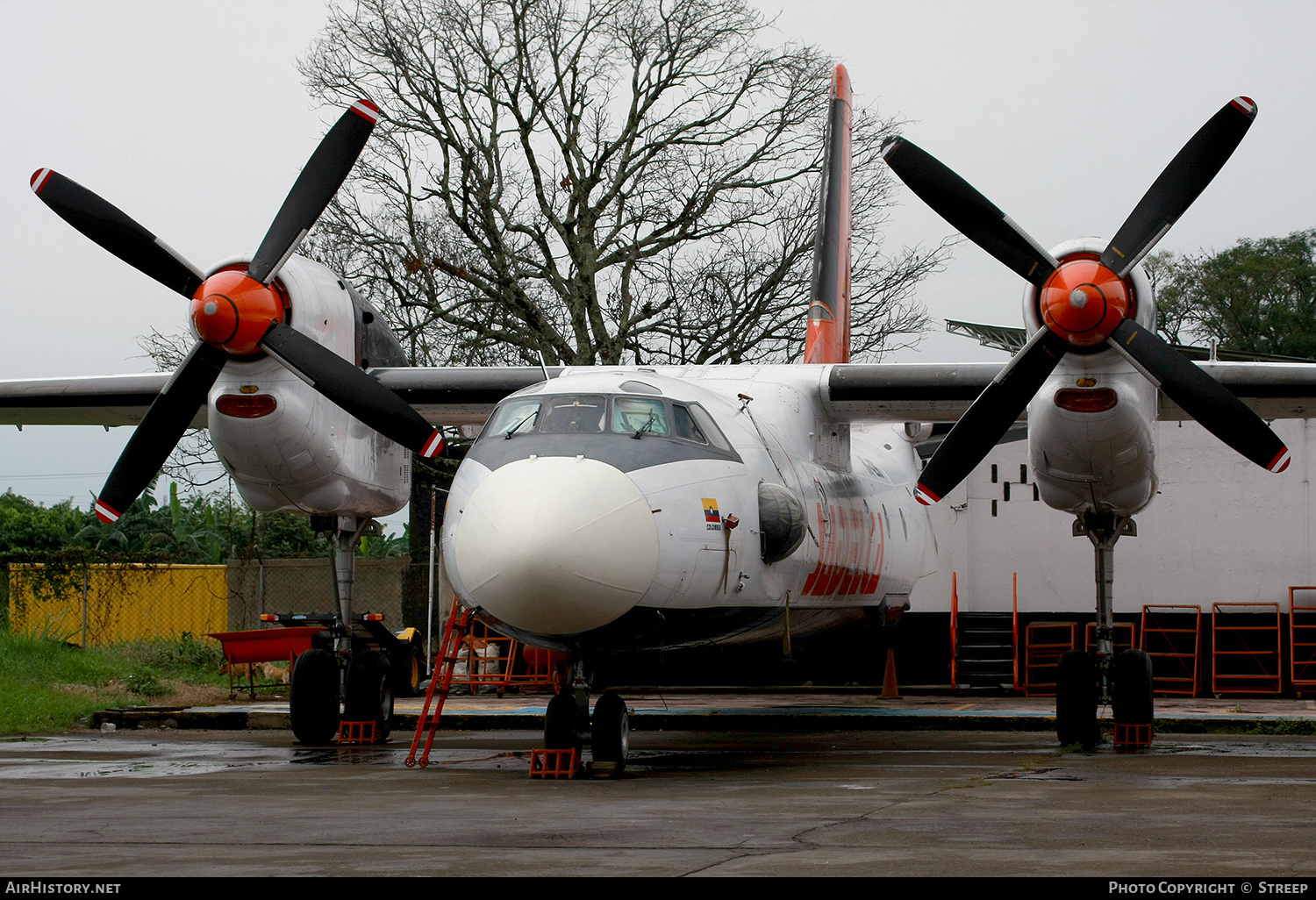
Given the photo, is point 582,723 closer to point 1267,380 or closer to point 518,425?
point 518,425

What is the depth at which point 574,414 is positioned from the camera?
946cm

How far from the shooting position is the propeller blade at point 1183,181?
10750 mm

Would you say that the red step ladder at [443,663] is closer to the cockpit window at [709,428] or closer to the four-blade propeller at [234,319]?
the four-blade propeller at [234,319]

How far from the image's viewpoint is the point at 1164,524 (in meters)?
20.2

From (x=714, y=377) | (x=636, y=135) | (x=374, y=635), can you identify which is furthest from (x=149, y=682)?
(x=636, y=135)

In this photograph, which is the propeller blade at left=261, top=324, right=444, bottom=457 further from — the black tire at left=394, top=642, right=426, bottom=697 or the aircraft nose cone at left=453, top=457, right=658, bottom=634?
the black tire at left=394, top=642, right=426, bottom=697

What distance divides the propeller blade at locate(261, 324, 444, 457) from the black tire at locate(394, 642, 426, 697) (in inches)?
304

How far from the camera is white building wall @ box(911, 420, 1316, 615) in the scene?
19672 millimetres

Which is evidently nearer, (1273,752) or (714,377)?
(1273,752)

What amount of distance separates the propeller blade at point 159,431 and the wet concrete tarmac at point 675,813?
86.9 inches

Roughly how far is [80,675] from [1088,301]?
13712 millimetres

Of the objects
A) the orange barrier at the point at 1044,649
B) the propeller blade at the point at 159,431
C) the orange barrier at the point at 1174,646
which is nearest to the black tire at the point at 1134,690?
the orange barrier at the point at 1044,649

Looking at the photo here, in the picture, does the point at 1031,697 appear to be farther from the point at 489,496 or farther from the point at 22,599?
the point at 22,599
